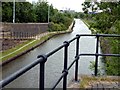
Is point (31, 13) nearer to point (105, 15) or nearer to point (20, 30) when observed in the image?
point (20, 30)

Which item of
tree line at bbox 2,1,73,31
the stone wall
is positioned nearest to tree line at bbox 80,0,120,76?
the stone wall

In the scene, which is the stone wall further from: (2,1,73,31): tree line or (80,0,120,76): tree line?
(80,0,120,76): tree line

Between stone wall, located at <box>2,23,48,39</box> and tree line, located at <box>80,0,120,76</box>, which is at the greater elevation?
tree line, located at <box>80,0,120,76</box>

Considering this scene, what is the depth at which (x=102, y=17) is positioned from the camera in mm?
11820

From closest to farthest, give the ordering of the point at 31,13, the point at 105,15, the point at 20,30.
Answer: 1. the point at 105,15
2. the point at 20,30
3. the point at 31,13

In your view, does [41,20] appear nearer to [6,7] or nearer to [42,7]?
[42,7]

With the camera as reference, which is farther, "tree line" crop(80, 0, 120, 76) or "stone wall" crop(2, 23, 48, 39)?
"stone wall" crop(2, 23, 48, 39)

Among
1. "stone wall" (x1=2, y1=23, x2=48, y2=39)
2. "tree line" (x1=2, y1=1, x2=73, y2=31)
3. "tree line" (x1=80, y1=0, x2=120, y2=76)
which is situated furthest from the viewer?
"tree line" (x1=2, y1=1, x2=73, y2=31)

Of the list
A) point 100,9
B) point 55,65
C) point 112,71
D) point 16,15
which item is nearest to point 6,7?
point 16,15

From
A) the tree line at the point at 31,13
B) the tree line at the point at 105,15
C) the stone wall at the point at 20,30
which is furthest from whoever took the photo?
the tree line at the point at 31,13

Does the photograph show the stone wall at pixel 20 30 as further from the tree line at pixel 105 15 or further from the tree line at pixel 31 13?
the tree line at pixel 105 15

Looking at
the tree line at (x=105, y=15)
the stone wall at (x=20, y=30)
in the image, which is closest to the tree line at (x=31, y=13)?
the stone wall at (x=20, y=30)

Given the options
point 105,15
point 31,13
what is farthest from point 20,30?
point 105,15

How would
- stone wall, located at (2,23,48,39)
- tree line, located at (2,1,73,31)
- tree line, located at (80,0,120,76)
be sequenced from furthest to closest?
1. tree line, located at (2,1,73,31)
2. stone wall, located at (2,23,48,39)
3. tree line, located at (80,0,120,76)
